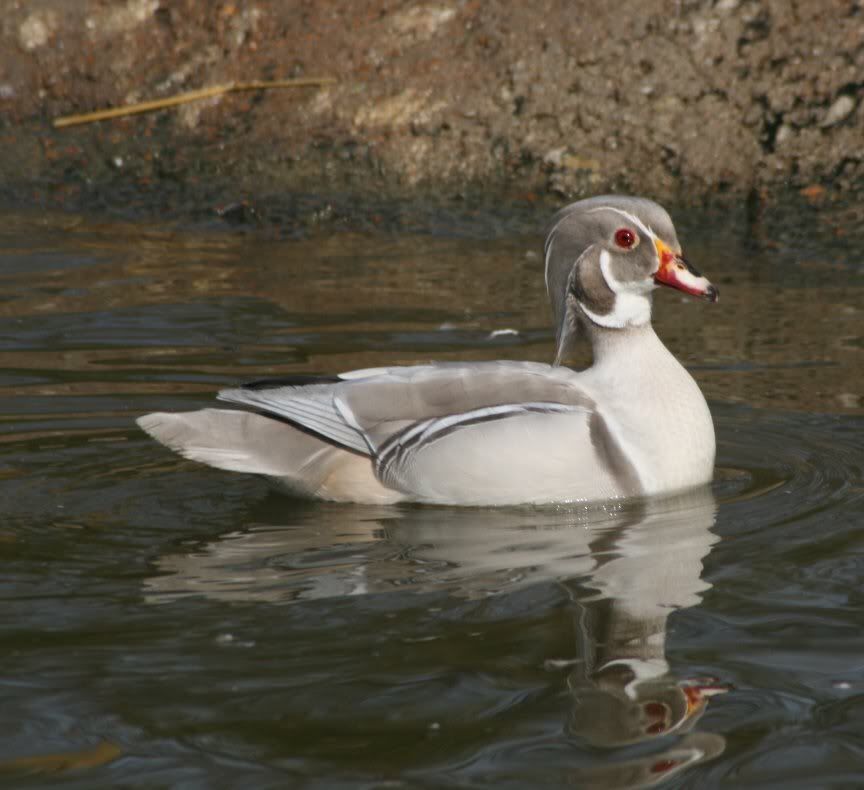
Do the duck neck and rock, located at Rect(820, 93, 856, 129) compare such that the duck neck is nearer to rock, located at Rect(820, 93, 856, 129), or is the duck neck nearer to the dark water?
the dark water

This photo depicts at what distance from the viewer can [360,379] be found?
22.7ft

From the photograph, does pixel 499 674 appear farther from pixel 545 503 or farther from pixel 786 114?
pixel 786 114

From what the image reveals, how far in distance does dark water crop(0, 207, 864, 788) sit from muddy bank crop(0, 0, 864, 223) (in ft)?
8.65

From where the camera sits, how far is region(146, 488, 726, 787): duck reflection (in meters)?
4.68

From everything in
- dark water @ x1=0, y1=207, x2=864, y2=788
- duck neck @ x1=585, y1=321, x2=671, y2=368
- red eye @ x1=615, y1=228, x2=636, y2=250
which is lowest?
dark water @ x1=0, y1=207, x2=864, y2=788

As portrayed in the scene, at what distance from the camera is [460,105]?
494 inches

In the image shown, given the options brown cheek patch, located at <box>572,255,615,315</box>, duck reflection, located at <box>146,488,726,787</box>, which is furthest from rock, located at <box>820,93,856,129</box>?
duck reflection, located at <box>146,488,726,787</box>

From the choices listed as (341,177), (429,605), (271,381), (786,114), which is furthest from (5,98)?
(429,605)

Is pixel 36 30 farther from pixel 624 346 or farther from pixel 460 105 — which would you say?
pixel 624 346

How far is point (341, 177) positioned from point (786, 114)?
3.38 m

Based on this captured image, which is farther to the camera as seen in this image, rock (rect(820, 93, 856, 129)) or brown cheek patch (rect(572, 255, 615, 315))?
rock (rect(820, 93, 856, 129))

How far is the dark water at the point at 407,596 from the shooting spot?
14.8 feet

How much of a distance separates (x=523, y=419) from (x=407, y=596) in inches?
48.7

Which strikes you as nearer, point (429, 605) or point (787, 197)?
point (429, 605)
